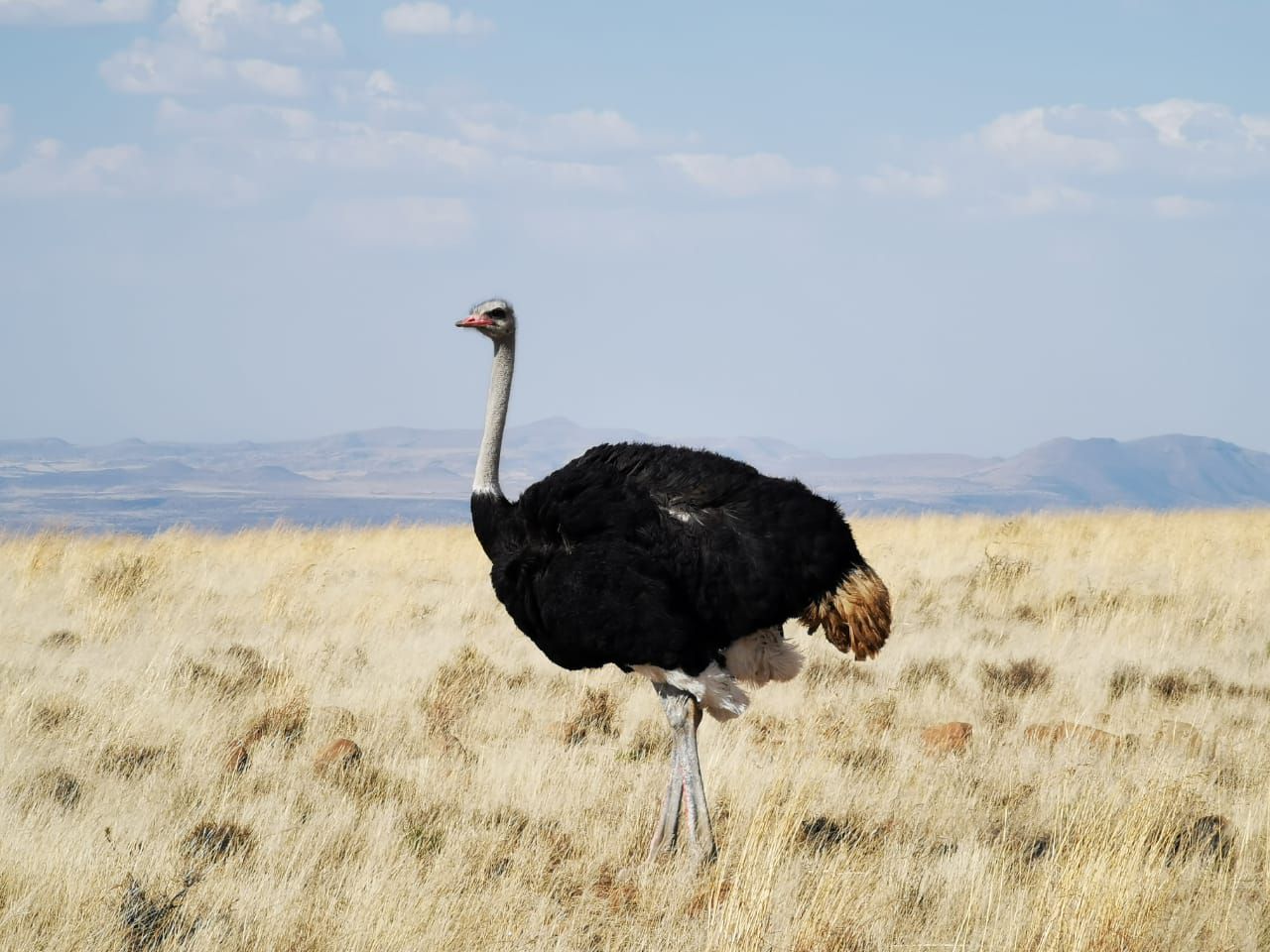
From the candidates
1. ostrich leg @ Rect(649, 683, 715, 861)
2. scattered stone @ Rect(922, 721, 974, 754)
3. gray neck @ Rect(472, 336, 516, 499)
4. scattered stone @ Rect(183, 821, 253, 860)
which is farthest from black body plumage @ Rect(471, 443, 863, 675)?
scattered stone @ Rect(922, 721, 974, 754)

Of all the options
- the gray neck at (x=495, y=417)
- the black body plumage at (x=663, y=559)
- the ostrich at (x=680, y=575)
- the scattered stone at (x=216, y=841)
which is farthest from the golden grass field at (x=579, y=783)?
the gray neck at (x=495, y=417)

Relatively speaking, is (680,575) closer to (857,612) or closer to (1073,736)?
(857,612)

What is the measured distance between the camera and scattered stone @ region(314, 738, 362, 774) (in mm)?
6379

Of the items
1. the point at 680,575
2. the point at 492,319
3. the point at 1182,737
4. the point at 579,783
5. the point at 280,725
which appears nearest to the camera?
the point at 680,575

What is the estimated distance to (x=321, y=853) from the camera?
17.5ft

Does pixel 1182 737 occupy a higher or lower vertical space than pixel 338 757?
higher

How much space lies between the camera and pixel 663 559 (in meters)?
5.61

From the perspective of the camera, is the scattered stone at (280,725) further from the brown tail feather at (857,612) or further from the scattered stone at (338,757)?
the brown tail feather at (857,612)

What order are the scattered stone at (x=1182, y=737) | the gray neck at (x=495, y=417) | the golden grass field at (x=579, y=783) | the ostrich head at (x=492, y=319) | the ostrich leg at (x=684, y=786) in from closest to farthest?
1. the golden grass field at (x=579, y=783)
2. the ostrich leg at (x=684, y=786)
3. the gray neck at (x=495, y=417)
4. the ostrich head at (x=492, y=319)
5. the scattered stone at (x=1182, y=737)

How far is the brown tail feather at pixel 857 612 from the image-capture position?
5.80 meters

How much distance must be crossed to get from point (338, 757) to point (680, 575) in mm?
1928

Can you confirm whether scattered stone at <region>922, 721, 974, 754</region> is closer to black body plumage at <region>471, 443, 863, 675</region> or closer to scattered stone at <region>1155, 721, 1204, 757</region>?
scattered stone at <region>1155, 721, 1204, 757</region>

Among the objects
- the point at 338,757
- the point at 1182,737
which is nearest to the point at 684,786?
the point at 338,757

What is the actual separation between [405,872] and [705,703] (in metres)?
1.37
